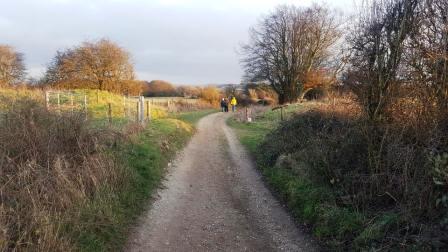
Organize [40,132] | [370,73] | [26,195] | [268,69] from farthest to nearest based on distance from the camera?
[268,69], [40,132], [370,73], [26,195]

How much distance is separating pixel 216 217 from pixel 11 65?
40149 mm

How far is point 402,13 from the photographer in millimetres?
7180

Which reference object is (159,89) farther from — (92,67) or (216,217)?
(216,217)

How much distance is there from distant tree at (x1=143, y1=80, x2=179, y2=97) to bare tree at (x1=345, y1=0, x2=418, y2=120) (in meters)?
66.6

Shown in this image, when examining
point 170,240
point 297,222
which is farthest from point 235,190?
point 170,240

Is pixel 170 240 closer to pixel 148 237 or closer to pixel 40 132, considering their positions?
pixel 148 237

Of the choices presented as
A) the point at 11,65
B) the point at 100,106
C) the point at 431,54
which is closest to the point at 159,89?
the point at 11,65

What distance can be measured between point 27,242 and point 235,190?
18.9 feet

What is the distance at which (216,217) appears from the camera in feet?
26.7

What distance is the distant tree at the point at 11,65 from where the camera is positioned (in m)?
38.6

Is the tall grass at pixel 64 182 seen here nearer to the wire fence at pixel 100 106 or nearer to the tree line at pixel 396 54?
the wire fence at pixel 100 106

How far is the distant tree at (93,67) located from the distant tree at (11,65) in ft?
10.0

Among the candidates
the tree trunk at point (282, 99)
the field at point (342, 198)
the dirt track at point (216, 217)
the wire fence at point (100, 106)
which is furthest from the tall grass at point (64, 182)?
the tree trunk at point (282, 99)

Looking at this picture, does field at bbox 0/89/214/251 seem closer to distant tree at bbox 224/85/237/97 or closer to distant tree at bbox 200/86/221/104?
distant tree at bbox 224/85/237/97
